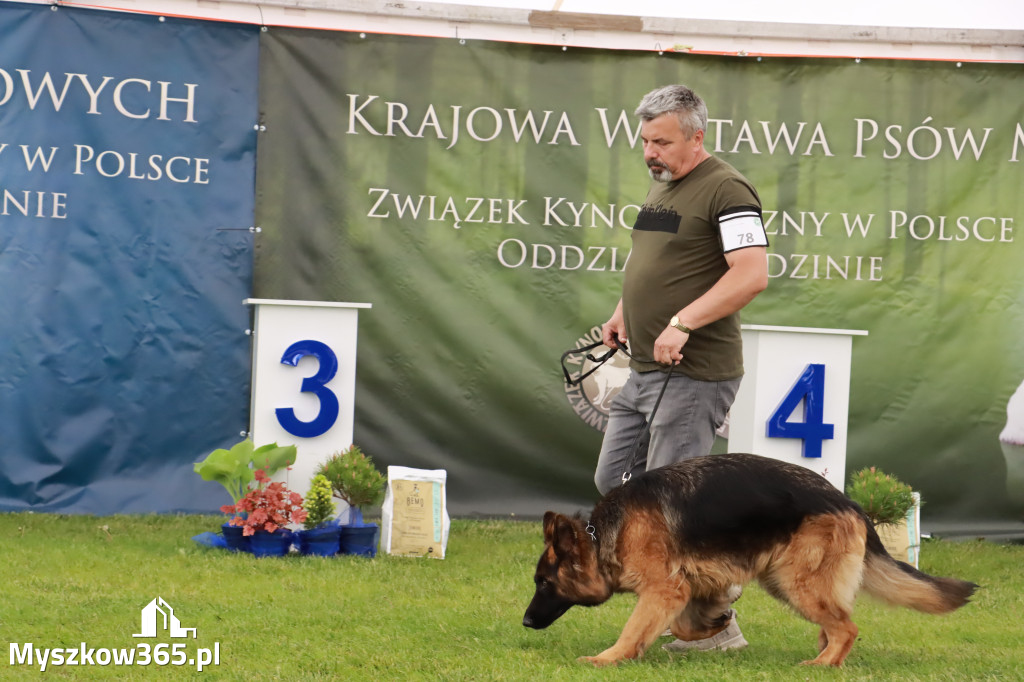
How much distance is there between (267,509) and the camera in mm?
5590

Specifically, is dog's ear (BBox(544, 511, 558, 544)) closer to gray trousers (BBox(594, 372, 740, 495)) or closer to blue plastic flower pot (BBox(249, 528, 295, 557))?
gray trousers (BBox(594, 372, 740, 495))

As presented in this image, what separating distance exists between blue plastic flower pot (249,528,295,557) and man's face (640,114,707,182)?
8.93 ft

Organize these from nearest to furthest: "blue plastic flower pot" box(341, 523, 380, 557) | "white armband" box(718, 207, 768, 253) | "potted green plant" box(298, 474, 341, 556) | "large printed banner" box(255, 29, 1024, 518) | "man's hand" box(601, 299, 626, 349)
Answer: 1. "white armband" box(718, 207, 768, 253)
2. "man's hand" box(601, 299, 626, 349)
3. "potted green plant" box(298, 474, 341, 556)
4. "blue plastic flower pot" box(341, 523, 380, 557)
5. "large printed banner" box(255, 29, 1024, 518)

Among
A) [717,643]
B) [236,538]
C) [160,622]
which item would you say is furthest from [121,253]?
[717,643]

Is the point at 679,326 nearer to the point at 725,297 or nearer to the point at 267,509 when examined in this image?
the point at 725,297

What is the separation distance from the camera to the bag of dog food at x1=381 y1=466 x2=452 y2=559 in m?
5.82

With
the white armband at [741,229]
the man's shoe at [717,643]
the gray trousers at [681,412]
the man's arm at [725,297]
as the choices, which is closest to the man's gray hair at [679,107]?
the white armband at [741,229]

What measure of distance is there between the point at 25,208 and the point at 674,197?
425 cm

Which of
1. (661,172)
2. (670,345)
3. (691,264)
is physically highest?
(661,172)

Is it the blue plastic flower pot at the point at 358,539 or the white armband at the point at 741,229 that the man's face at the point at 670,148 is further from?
the blue plastic flower pot at the point at 358,539

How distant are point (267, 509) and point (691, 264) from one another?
2654mm

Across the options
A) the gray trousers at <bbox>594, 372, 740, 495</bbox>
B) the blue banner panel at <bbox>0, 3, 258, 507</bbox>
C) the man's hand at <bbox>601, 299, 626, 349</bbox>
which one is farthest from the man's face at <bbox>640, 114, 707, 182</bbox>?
the blue banner panel at <bbox>0, 3, 258, 507</bbox>

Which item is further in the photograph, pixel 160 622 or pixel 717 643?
pixel 160 622

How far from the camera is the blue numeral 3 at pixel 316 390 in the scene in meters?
5.96
